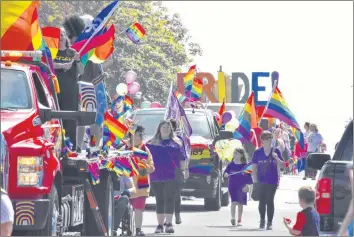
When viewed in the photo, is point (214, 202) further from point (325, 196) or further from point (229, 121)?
point (325, 196)

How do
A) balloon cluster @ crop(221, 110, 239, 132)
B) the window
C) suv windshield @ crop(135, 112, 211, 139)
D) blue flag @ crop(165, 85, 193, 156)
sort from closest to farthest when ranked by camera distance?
the window < blue flag @ crop(165, 85, 193, 156) < suv windshield @ crop(135, 112, 211, 139) < balloon cluster @ crop(221, 110, 239, 132)

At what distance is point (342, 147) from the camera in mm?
11672

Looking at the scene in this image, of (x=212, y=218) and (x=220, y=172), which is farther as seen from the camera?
(x=220, y=172)

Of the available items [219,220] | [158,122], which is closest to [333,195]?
[219,220]

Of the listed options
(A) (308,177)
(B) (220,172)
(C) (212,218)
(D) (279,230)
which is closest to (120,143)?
(D) (279,230)

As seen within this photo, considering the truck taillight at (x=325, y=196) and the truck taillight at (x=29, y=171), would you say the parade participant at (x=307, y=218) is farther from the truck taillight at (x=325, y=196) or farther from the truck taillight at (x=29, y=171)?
the truck taillight at (x=29, y=171)

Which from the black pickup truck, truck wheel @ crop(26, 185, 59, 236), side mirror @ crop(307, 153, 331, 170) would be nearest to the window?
truck wheel @ crop(26, 185, 59, 236)

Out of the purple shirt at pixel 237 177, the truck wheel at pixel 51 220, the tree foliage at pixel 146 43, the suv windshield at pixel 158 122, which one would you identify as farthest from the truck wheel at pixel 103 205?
the tree foliage at pixel 146 43

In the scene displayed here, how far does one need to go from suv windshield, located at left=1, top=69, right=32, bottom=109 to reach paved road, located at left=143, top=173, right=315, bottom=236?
21.2 feet

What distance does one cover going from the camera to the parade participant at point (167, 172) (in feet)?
62.4

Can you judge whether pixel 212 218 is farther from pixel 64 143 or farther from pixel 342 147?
pixel 342 147

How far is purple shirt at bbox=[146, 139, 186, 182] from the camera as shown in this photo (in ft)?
62.4

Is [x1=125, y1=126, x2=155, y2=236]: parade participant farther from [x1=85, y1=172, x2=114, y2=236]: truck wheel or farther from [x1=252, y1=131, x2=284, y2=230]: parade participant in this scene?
[x1=85, y1=172, x2=114, y2=236]: truck wheel

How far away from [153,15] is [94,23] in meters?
52.2
